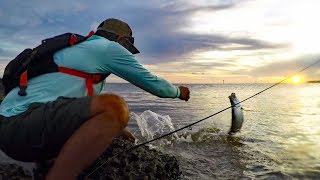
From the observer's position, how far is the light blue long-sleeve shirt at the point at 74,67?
327cm

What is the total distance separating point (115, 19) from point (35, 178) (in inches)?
83.0

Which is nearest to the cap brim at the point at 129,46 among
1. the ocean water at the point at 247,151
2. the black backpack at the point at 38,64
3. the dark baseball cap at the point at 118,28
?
the dark baseball cap at the point at 118,28

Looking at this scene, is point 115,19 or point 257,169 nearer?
point 115,19

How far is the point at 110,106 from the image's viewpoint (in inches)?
121

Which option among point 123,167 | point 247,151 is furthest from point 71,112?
point 247,151

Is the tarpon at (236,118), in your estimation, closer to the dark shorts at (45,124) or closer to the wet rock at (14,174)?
the wet rock at (14,174)

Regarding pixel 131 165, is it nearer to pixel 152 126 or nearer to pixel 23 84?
pixel 23 84

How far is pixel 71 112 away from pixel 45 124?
0.26 m

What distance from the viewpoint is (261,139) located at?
1038cm

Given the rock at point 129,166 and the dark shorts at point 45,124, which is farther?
the rock at point 129,166

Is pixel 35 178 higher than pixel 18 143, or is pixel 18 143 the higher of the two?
pixel 18 143

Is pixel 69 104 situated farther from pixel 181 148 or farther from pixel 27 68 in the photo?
pixel 181 148

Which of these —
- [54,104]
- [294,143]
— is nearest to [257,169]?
[294,143]

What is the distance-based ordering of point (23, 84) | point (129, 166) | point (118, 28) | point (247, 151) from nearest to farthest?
point (23, 84), point (118, 28), point (129, 166), point (247, 151)
